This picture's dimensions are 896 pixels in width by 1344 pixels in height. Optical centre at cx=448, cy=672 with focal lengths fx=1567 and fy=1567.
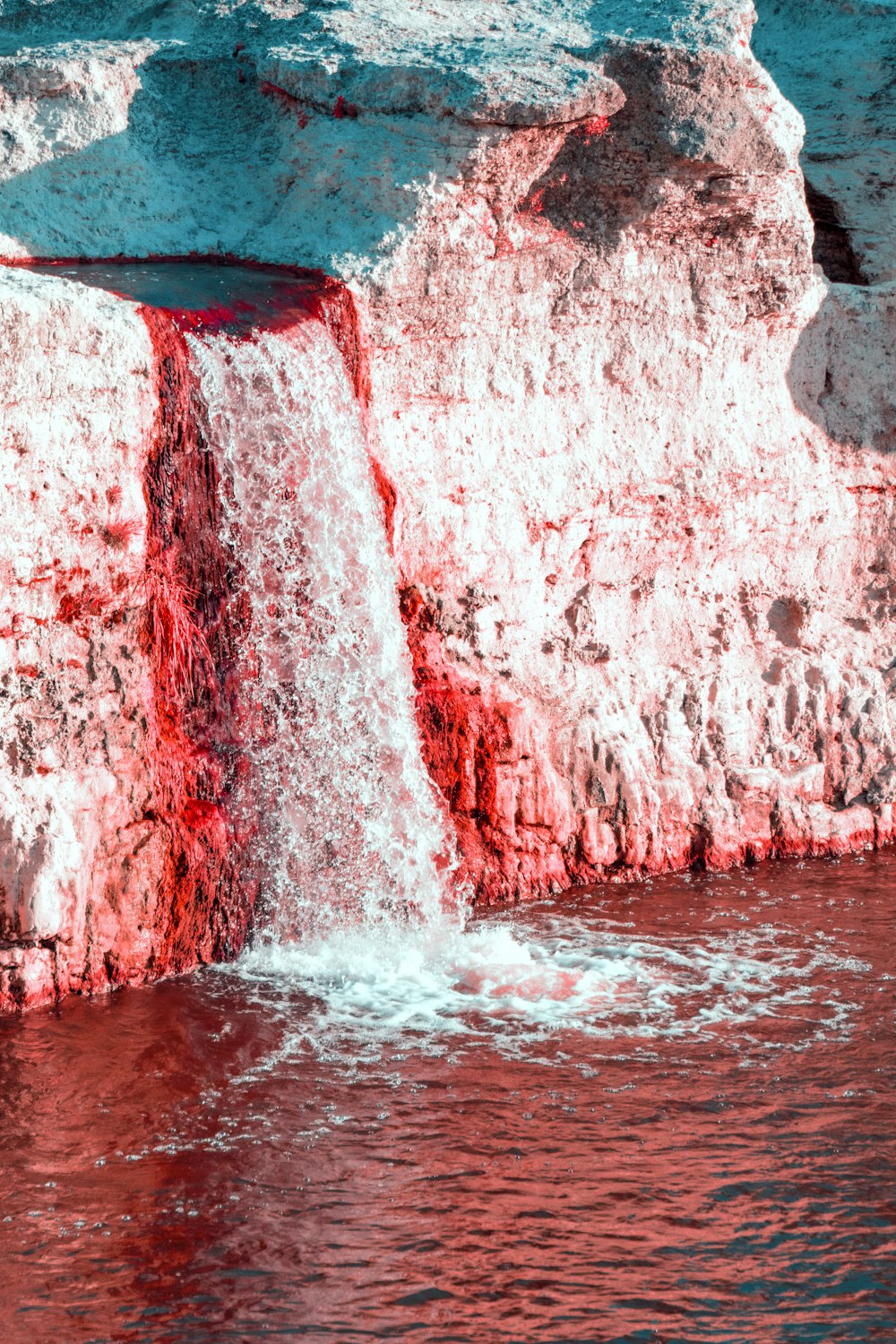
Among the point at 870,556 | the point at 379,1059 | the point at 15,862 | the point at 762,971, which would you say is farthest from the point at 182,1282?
the point at 870,556


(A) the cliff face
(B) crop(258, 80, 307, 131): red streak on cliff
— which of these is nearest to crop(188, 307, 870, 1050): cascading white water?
(A) the cliff face

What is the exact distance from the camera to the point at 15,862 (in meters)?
5.23

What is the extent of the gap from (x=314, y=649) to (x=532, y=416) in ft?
5.50

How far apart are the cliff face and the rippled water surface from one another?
735 mm

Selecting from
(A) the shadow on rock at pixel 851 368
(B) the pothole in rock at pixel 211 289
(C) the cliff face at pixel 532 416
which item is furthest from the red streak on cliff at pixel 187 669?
(A) the shadow on rock at pixel 851 368

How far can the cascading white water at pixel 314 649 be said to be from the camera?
580cm

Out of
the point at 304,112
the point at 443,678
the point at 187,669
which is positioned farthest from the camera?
the point at 304,112

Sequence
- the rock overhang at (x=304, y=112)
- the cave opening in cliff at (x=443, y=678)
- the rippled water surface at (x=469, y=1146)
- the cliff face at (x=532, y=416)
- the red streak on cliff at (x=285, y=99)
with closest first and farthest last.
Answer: the rippled water surface at (x=469, y=1146), the cave opening in cliff at (x=443, y=678), the cliff face at (x=532, y=416), the rock overhang at (x=304, y=112), the red streak on cliff at (x=285, y=99)

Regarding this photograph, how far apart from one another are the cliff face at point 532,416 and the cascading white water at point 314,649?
0.61 ft

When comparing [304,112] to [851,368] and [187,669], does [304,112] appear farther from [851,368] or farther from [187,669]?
[851,368]

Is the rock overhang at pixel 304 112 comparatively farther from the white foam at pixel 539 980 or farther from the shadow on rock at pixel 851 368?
the white foam at pixel 539 980

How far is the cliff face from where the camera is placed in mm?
5746

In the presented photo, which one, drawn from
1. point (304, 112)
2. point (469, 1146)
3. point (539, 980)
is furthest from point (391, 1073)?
point (304, 112)

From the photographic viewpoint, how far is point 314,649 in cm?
597
